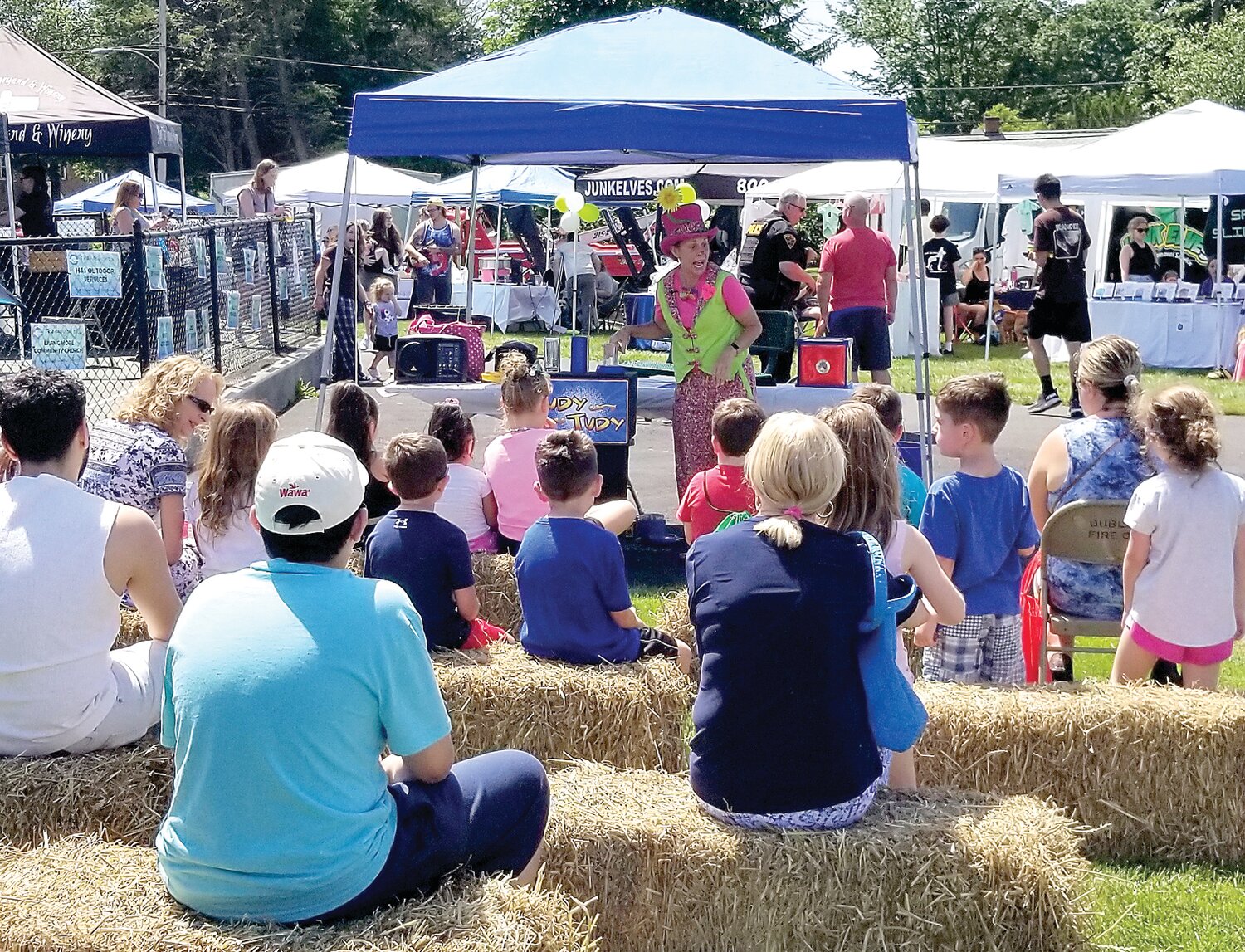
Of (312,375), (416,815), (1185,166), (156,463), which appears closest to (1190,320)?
(1185,166)

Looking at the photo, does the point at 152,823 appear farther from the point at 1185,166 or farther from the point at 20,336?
the point at 1185,166

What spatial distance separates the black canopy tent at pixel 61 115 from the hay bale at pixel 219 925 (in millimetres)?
12763

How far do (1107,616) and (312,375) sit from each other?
38.4 feet

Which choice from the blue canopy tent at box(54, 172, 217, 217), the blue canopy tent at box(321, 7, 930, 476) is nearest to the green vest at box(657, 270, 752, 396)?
the blue canopy tent at box(321, 7, 930, 476)

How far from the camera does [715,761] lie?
3.37 meters

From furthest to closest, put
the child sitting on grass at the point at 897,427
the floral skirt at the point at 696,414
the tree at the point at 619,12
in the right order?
1. the tree at the point at 619,12
2. the floral skirt at the point at 696,414
3. the child sitting on grass at the point at 897,427

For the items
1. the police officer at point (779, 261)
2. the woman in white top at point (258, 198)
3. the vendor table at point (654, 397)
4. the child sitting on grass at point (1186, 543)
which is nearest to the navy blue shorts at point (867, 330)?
the police officer at point (779, 261)

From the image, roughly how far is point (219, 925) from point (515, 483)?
3418mm

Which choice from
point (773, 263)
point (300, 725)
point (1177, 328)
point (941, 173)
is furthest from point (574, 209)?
point (300, 725)

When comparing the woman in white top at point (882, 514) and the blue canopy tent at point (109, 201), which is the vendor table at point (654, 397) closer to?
the woman in white top at point (882, 514)

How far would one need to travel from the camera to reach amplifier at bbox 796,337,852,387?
8.85 metres

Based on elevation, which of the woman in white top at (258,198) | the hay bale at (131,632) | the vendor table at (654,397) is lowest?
the hay bale at (131,632)

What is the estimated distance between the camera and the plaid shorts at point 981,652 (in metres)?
4.71

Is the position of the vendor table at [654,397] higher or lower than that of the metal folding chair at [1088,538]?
higher
